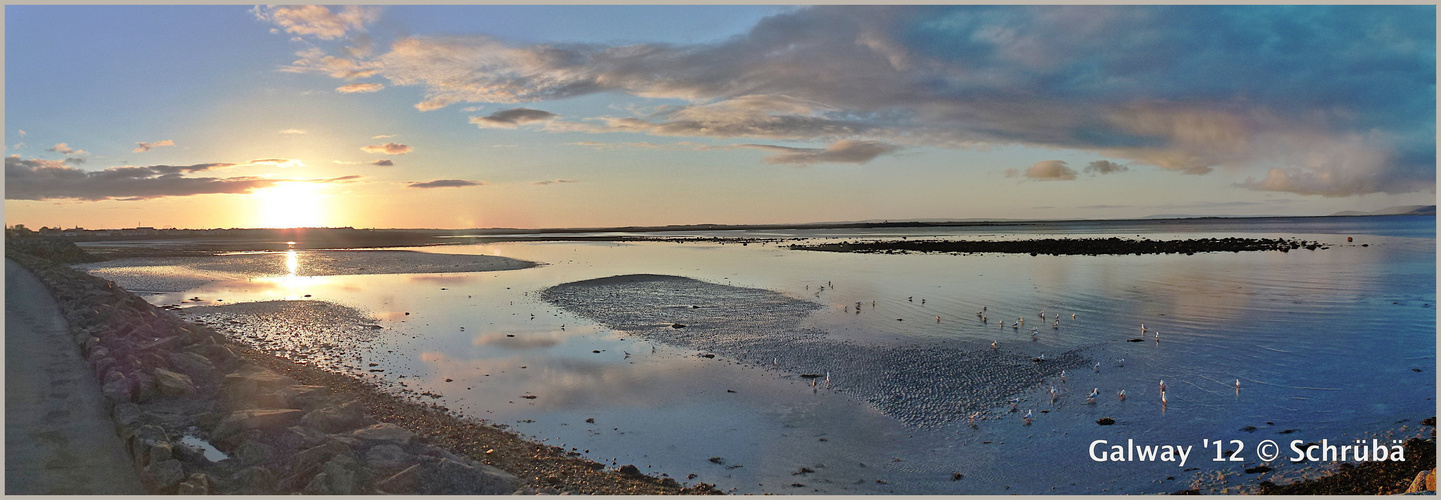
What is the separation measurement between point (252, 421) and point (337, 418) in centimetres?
130

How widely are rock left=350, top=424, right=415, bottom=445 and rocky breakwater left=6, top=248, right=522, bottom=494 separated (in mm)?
17

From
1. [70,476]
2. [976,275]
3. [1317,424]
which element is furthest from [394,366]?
[976,275]

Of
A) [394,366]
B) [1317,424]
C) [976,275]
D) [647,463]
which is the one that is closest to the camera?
[647,463]

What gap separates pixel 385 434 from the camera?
422 inches

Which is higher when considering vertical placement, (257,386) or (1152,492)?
(257,386)

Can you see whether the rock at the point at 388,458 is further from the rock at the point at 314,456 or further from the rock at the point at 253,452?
the rock at the point at 253,452

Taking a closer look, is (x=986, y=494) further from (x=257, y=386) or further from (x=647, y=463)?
(x=257, y=386)

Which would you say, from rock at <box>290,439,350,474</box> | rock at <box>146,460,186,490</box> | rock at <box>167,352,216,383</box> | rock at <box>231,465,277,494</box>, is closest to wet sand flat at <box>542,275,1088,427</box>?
rock at <box>290,439,350,474</box>

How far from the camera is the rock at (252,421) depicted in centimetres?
1081

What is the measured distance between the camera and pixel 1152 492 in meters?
9.62

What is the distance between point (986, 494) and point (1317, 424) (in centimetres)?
737

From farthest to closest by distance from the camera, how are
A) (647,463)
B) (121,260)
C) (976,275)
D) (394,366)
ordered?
1. (121,260)
2. (976,275)
3. (394,366)
4. (647,463)

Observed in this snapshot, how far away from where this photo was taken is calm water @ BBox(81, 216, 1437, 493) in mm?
10500

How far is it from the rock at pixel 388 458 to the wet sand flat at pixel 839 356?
8.83 m
